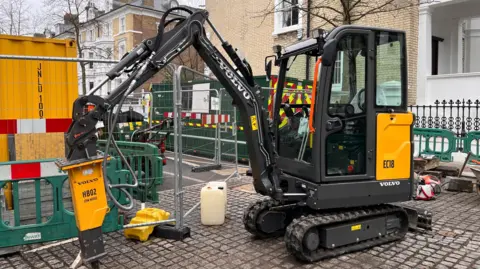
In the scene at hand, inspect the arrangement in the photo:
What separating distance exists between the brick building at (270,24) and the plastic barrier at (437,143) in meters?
2.70

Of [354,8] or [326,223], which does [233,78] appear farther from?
[354,8]

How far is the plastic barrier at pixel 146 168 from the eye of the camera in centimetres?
589

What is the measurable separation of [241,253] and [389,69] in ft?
9.09

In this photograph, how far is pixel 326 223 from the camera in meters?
4.38

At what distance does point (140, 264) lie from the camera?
14.3ft

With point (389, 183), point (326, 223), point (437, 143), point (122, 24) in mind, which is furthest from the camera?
point (122, 24)

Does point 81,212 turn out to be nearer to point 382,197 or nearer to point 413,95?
point 382,197

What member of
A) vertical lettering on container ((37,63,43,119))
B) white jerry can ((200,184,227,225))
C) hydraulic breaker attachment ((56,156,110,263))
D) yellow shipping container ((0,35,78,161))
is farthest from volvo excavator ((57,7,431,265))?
vertical lettering on container ((37,63,43,119))

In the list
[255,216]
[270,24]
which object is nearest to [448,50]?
[270,24]

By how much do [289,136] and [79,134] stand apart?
263 cm

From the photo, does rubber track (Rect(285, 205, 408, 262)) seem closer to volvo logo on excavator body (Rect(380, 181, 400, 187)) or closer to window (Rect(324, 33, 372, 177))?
volvo logo on excavator body (Rect(380, 181, 400, 187))

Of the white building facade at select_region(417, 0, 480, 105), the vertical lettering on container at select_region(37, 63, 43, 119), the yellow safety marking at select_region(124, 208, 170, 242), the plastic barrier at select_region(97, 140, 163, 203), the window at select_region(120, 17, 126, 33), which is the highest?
the window at select_region(120, 17, 126, 33)

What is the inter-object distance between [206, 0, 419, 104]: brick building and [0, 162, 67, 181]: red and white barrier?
9526mm

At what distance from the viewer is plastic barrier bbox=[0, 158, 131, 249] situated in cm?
451
